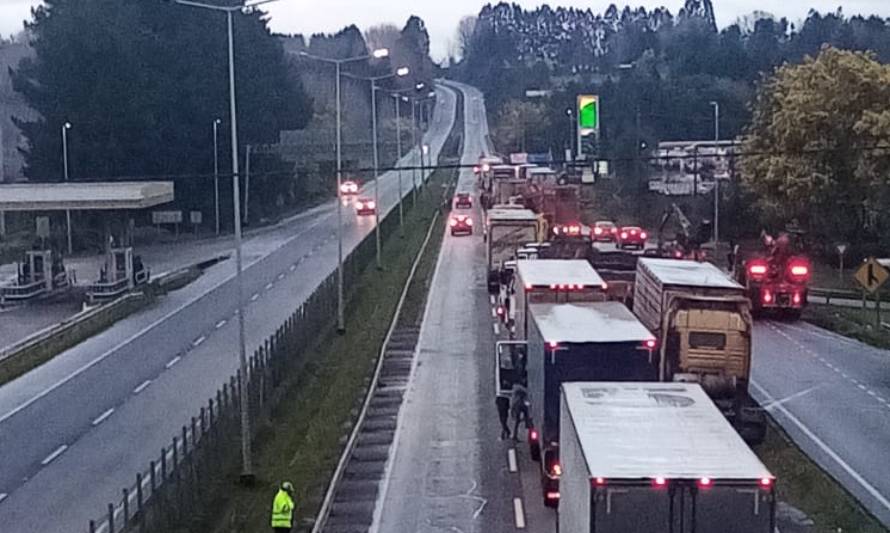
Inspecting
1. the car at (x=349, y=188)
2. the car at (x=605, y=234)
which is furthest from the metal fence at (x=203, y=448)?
the car at (x=349, y=188)

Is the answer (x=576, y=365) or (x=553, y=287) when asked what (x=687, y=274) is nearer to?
(x=553, y=287)

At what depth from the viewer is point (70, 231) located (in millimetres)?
77250

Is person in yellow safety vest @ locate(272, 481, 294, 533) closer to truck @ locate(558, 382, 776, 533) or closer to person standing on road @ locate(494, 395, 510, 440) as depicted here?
truck @ locate(558, 382, 776, 533)

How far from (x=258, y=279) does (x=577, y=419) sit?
47.0m

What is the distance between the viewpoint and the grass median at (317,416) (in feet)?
83.1

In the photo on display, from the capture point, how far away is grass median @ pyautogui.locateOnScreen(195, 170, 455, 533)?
25328mm

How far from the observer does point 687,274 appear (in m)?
34.0

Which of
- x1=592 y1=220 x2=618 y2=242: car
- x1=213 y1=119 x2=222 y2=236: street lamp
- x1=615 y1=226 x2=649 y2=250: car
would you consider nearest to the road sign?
x1=615 y1=226 x2=649 y2=250: car

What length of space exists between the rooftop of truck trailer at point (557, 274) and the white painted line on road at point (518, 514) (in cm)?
801

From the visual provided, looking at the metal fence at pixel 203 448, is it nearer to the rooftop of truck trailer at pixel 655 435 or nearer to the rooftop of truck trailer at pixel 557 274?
the rooftop of truck trailer at pixel 557 274

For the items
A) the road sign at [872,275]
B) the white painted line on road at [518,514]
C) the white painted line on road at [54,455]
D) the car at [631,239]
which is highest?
the road sign at [872,275]

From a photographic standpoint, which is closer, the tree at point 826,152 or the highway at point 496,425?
the highway at point 496,425

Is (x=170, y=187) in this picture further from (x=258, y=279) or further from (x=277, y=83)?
(x=277, y=83)

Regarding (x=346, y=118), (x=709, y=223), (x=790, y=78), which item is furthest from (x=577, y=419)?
(x=346, y=118)
